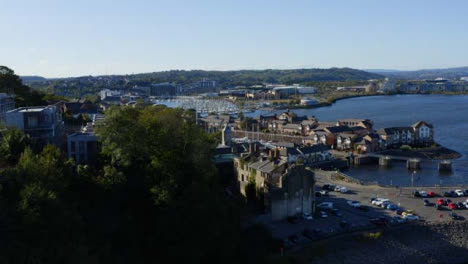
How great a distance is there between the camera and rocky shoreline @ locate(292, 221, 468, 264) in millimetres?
11617

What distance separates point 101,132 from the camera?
12.0m

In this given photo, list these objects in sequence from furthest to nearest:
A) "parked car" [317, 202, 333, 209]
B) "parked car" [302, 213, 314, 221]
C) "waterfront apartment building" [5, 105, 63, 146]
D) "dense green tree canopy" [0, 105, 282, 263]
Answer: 1. "parked car" [317, 202, 333, 209]
2. "waterfront apartment building" [5, 105, 63, 146]
3. "parked car" [302, 213, 314, 221]
4. "dense green tree canopy" [0, 105, 282, 263]

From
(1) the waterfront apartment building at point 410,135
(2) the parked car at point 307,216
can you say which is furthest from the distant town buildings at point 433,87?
(2) the parked car at point 307,216

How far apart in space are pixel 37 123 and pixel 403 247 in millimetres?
10743

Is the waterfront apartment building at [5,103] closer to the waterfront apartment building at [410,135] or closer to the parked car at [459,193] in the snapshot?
the parked car at [459,193]

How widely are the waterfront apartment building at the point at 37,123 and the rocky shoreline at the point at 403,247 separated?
7.94 metres

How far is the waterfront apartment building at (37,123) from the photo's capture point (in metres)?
13.8

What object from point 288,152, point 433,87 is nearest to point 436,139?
point 288,152

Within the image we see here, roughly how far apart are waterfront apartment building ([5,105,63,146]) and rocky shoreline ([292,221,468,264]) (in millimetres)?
7942

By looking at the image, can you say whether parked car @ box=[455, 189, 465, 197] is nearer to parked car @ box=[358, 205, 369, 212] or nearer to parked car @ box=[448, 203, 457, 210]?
parked car @ box=[448, 203, 457, 210]

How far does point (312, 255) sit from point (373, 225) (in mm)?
2374

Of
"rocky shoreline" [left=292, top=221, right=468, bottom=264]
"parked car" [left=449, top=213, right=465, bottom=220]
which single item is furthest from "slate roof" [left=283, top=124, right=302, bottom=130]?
"rocky shoreline" [left=292, top=221, right=468, bottom=264]

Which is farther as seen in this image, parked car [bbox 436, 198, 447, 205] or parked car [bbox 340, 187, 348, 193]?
parked car [bbox 340, 187, 348, 193]

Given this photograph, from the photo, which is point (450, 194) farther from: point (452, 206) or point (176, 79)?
point (176, 79)
